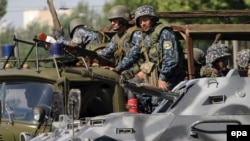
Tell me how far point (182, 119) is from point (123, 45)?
466 cm

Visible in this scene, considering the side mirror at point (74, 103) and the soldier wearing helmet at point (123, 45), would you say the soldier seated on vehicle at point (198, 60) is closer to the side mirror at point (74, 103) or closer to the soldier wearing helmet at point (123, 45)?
the soldier wearing helmet at point (123, 45)

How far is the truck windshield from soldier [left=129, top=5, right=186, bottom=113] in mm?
1331

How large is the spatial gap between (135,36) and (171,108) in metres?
3.68

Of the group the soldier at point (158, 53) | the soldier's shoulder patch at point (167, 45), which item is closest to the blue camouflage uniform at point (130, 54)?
the soldier at point (158, 53)

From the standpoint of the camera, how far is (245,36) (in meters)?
15.5

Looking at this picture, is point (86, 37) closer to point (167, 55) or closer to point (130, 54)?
point (130, 54)

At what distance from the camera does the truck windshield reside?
1288 centimetres

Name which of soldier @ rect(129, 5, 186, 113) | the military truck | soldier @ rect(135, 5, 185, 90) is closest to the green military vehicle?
soldier @ rect(129, 5, 186, 113)

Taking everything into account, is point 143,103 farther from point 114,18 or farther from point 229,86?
point 229,86

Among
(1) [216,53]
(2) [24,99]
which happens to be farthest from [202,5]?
(2) [24,99]

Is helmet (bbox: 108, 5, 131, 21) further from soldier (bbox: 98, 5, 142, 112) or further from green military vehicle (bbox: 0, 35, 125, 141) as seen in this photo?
green military vehicle (bbox: 0, 35, 125, 141)

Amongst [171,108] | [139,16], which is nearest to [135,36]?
[139,16]

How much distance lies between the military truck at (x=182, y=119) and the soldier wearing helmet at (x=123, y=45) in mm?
2838

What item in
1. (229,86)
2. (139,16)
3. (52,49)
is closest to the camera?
(229,86)
